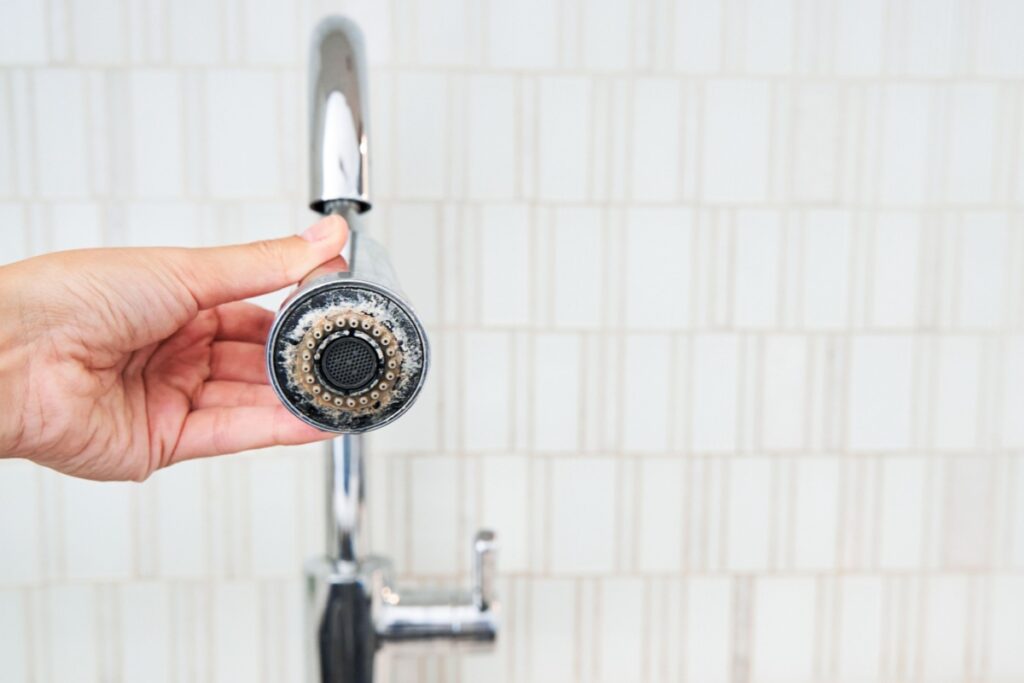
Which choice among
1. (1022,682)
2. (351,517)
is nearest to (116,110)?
(351,517)

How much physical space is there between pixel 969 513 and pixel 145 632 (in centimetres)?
85

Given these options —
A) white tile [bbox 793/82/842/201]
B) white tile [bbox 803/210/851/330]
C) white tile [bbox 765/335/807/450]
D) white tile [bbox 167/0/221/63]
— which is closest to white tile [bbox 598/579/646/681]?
white tile [bbox 765/335/807/450]

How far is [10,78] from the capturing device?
2.05 feet

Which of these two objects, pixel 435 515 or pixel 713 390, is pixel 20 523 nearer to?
pixel 435 515

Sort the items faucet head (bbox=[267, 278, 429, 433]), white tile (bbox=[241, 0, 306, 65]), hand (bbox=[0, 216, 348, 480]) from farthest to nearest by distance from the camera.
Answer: white tile (bbox=[241, 0, 306, 65]) < hand (bbox=[0, 216, 348, 480]) < faucet head (bbox=[267, 278, 429, 433])

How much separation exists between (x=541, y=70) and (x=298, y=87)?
0.23 metres

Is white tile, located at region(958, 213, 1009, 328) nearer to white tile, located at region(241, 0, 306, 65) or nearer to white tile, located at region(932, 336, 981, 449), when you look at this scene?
white tile, located at region(932, 336, 981, 449)

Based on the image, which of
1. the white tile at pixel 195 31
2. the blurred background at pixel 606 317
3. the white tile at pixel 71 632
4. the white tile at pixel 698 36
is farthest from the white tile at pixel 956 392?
the white tile at pixel 71 632

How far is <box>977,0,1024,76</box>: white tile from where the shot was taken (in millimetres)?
673

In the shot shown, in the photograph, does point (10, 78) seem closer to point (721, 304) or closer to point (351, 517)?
point (351, 517)

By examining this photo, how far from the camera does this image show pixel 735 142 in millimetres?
670

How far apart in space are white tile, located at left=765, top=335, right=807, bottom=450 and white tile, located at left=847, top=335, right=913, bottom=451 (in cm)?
5

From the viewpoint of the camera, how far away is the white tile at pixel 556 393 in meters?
0.68

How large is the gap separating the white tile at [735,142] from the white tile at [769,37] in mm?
19
